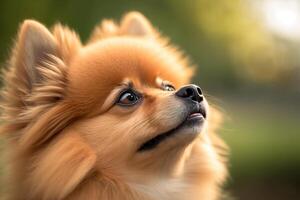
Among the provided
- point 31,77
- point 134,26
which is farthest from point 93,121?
point 134,26

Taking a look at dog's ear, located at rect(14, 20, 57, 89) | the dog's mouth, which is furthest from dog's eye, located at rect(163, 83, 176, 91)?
dog's ear, located at rect(14, 20, 57, 89)

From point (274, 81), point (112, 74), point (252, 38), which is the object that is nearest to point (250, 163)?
point (252, 38)

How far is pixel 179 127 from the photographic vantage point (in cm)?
325

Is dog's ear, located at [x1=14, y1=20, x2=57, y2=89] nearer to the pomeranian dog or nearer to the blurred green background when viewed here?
the pomeranian dog

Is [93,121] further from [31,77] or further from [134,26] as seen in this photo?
[134,26]

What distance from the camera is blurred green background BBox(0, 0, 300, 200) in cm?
701

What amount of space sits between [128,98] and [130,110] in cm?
8

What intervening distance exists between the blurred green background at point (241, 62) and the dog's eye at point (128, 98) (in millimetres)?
2397

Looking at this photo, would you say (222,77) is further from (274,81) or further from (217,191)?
(217,191)

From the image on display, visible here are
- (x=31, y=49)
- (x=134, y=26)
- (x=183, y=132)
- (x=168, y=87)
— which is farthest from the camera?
(x=134, y=26)

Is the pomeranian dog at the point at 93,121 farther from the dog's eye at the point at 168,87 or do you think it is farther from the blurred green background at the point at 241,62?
the blurred green background at the point at 241,62

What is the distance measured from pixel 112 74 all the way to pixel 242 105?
8.81m

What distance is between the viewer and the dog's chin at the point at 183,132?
3234 millimetres

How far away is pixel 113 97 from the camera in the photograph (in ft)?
10.9
